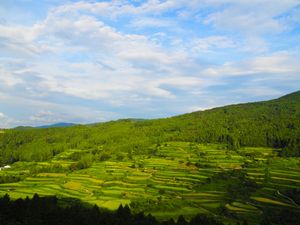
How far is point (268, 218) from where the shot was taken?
5038 centimetres

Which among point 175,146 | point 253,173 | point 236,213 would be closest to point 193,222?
point 236,213

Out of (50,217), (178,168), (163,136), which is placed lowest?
(50,217)

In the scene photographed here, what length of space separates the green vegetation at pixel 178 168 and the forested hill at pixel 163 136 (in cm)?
50

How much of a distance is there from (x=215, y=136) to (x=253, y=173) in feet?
214

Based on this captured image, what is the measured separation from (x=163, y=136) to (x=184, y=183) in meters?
87.6

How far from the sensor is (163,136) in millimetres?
163750

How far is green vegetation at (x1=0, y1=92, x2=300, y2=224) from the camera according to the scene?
195ft

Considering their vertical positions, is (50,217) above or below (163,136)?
below

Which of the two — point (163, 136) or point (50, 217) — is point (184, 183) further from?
point (163, 136)

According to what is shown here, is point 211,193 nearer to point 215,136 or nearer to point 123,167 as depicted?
point 123,167

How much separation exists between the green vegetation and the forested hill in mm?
504

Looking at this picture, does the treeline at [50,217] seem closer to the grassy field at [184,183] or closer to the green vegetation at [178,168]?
the green vegetation at [178,168]

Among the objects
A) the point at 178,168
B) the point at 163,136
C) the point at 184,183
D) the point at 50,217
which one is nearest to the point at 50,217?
the point at 50,217

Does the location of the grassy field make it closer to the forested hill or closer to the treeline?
the treeline
